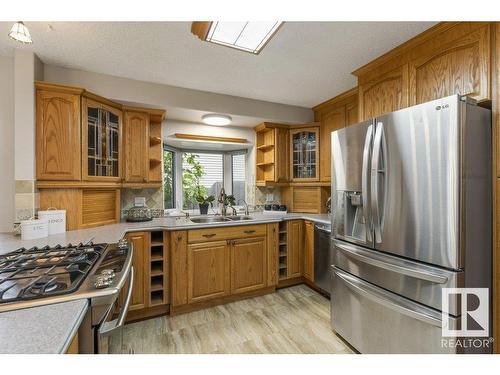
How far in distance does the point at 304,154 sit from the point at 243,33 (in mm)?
1941

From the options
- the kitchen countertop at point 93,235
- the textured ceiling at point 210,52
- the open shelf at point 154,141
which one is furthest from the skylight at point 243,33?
the kitchen countertop at point 93,235

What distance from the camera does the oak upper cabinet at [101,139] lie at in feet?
6.52

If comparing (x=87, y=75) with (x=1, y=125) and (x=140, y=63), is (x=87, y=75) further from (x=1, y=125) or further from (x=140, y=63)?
(x=1, y=125)

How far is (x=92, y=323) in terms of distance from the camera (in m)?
0.87

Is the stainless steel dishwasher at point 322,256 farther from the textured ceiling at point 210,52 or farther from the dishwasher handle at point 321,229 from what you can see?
the textured ceiling at point 210,52

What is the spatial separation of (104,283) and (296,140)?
9.24ft

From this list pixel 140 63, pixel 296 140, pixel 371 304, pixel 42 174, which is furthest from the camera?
pixel 296 140

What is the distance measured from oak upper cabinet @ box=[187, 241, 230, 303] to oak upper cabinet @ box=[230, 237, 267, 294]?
0.26 ft

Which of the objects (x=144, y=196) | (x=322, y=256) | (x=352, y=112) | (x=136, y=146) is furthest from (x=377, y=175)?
(x=144, y=196)

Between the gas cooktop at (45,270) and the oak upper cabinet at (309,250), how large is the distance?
2.13m

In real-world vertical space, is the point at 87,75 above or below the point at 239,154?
above

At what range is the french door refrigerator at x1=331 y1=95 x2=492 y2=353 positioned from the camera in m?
1.14

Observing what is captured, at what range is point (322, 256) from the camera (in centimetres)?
252

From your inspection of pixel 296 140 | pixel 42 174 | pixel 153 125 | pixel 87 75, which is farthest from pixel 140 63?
pixel 296 140
